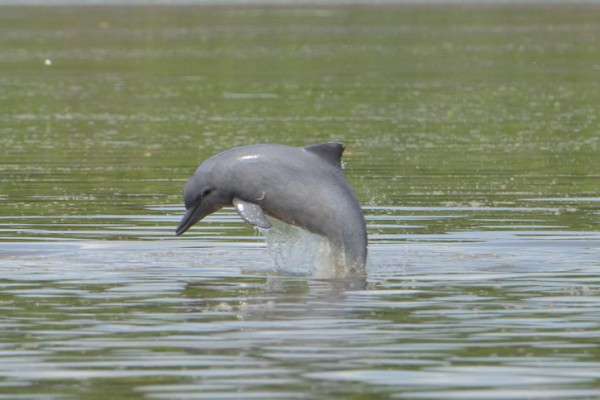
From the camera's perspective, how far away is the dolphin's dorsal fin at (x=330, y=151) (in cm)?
1933

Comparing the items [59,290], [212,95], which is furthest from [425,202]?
[212,95]

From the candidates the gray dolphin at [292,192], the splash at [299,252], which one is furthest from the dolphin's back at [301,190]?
the splash at [299,252]

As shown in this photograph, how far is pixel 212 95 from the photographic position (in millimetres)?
46469

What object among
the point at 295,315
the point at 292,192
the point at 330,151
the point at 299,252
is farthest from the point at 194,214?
the point at 295,315

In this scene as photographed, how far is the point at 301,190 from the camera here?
63.1ft

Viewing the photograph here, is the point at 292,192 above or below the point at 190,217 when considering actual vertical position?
above

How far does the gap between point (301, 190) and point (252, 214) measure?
48 centimetres

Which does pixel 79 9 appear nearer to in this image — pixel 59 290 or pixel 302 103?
pixel 302 103

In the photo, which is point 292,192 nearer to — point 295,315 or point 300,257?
point 300,257

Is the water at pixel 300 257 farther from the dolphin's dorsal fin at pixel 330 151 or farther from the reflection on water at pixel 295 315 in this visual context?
the dolphin's dorsal fin at pixel 330 151

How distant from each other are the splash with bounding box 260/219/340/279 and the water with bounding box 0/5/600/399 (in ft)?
0.66

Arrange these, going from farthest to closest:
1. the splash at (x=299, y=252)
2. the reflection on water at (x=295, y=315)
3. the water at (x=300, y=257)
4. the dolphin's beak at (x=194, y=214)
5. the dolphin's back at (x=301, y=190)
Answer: the dolphin's beak at (x=194, y=214)
the splash at (x=299, y=252)
the dolphin's back at (x=301, y=190)
the water at (x=300, y=257)
the reflection on water at (x=295, y=315)

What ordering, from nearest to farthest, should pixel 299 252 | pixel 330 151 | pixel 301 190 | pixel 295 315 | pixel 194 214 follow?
1. pixel 295 315
2. pixel 301 190
3. pixel 330 151
4. pixel 194 214
5. pixel 299 252

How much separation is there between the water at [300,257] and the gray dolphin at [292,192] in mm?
468
